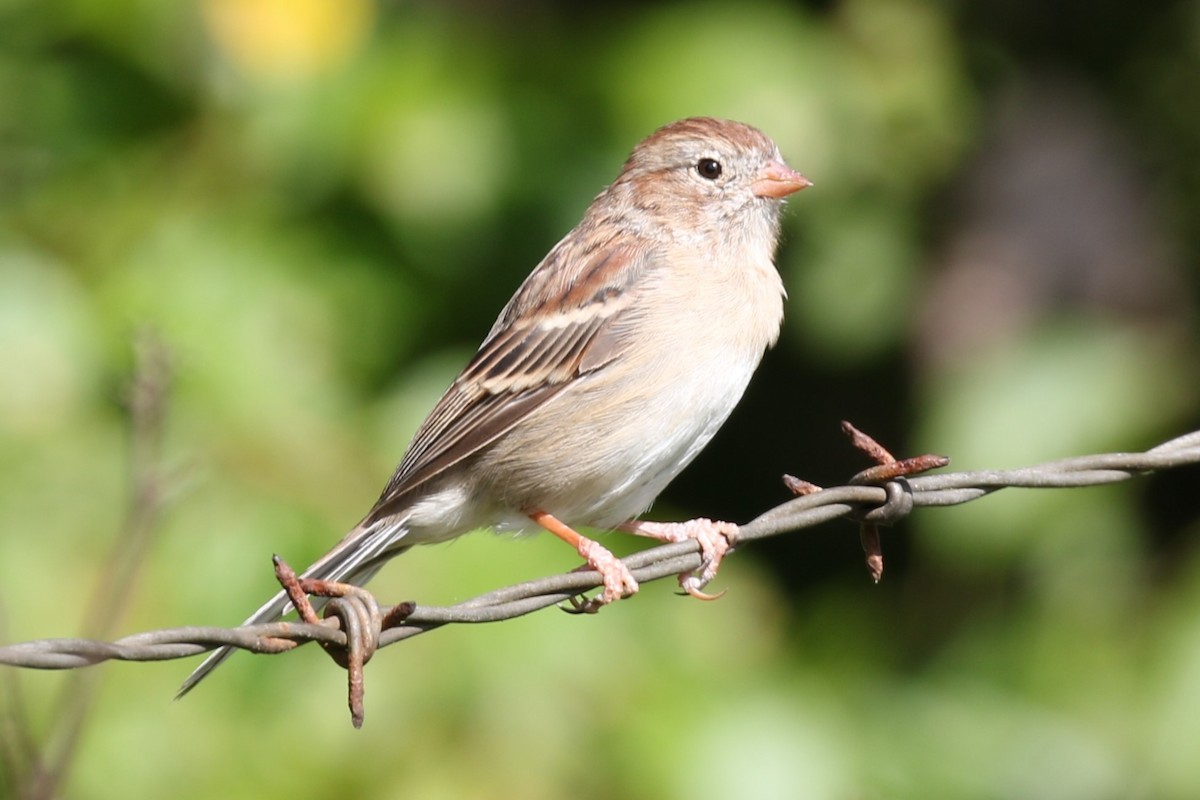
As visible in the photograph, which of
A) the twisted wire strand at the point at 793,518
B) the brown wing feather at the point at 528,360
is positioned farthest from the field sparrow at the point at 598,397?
the twisted wire strand at the point at 793,518

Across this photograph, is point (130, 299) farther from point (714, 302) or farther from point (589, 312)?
point (714, 302)

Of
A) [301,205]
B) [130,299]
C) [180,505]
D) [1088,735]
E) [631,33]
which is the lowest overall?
[1088,735]

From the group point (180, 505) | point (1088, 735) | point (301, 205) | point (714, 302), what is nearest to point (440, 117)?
point (301, 205)

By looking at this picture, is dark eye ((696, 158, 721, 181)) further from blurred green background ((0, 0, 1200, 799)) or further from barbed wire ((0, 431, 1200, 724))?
barbed wire ((0, 431, 1200, 724))

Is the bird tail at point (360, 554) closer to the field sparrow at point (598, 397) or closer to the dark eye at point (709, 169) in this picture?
the field sparrow at point (598, 397)

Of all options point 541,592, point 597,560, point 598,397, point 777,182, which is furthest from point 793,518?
point 777,182

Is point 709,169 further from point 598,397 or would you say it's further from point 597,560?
point 597,560

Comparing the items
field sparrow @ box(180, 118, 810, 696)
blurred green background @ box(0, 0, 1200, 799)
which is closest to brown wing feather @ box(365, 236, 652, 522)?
field sparrow @ box(180, 118, 810, 696)
